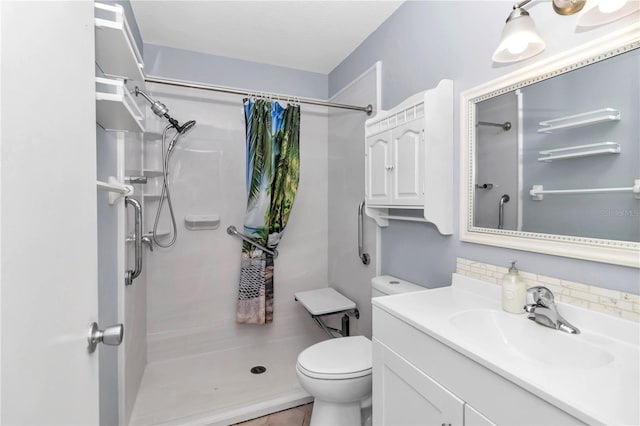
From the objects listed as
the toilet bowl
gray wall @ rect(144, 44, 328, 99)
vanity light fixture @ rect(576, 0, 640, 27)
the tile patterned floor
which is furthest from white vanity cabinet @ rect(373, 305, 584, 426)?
gray wall @ rect(144, 44, 328, 99)

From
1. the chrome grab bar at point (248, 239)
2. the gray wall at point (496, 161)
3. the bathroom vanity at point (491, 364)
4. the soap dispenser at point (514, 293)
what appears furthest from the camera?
the chrome grab bar at point (248, 239)

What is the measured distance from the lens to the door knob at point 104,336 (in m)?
0.73

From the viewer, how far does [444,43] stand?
5.13 feet

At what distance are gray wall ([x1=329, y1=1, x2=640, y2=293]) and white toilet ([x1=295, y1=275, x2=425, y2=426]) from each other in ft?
0.76

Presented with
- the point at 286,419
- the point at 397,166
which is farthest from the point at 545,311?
the point at 286,419

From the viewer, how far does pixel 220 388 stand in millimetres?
2141

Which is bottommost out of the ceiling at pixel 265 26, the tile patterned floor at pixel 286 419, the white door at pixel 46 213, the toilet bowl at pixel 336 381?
the tile patterned floor at pixel 286 419

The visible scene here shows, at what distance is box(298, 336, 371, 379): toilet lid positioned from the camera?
5.01 feet

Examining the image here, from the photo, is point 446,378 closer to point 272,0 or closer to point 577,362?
point 577,362

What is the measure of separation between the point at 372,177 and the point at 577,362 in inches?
49.2

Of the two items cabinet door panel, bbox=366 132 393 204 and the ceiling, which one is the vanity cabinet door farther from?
the ceiling

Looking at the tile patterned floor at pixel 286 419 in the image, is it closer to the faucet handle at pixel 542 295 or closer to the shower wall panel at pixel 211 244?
the shower wall panel at pixel 211 244

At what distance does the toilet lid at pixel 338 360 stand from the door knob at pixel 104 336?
3.34 feet

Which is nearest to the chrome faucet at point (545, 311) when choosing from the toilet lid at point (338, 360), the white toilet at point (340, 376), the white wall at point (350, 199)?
the white toilet at point (340, 376)
